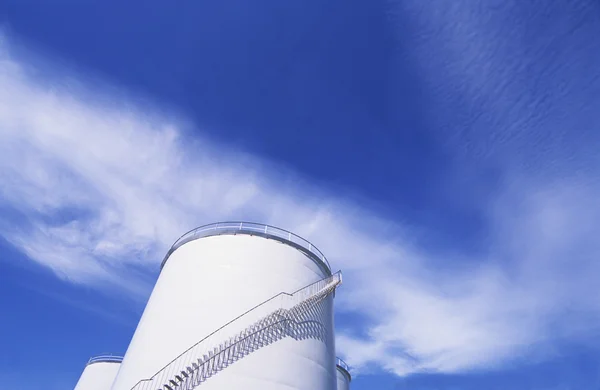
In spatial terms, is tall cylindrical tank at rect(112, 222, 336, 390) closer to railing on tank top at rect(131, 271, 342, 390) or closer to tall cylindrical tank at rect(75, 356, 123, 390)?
railing on tank top at rect(131, 271, 342, 390)

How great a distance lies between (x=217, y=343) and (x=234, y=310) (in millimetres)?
1323

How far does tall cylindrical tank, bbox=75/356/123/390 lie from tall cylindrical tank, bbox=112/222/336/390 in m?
17.4

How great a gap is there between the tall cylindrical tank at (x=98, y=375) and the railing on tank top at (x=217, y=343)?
20.0 metres

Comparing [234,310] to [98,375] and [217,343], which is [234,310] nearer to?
[217,343]

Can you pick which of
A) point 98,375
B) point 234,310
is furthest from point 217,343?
point 98,375

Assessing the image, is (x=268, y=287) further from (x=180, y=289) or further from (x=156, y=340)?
(x=156, y=340)

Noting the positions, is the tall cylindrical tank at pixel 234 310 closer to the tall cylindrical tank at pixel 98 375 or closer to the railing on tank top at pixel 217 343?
the railing on tank top at pixel 217 343

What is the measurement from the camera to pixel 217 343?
1201 cm

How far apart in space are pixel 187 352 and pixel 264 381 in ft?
8.84

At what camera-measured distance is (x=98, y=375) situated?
27.9 metres

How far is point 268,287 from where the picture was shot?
1412 centimetres

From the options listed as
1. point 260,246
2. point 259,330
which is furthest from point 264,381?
point 260,246

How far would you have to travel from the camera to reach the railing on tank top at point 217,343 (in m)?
11.4

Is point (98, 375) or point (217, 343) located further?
point (98, 375)
